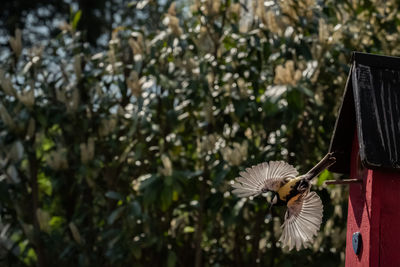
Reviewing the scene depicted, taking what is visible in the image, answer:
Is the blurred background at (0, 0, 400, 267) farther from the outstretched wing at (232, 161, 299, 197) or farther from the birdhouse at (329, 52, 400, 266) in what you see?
the outstretched wing at (232, 161, 299, 197)

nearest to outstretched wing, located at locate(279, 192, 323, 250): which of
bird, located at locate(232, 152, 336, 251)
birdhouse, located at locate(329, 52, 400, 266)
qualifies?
bird, located at locate(232, 152, 336, 251)

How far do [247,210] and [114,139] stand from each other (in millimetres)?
999

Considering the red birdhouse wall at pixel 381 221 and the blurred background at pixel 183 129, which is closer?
the red birdhouse wall at pixel 381 221

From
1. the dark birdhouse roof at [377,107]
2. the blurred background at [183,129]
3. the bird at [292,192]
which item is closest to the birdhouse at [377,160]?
the dark birdhouse roof at [377,107]

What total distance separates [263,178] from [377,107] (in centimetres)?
39

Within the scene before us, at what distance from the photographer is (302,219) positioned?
1698 mm

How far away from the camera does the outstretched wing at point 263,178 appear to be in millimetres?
1766

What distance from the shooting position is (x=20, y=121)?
3959mm

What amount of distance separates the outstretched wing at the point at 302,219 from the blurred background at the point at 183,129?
156 cm

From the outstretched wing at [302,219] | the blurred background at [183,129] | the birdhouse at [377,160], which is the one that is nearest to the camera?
the outstretched wing at [302,219]

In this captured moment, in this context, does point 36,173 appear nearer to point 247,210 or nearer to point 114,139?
point 114,139

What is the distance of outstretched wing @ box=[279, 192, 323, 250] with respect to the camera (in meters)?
1.63

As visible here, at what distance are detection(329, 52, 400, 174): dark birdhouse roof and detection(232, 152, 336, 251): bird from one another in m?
0.12

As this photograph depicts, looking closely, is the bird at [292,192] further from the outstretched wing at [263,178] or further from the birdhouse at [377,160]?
the birdhouse at [377,160]
